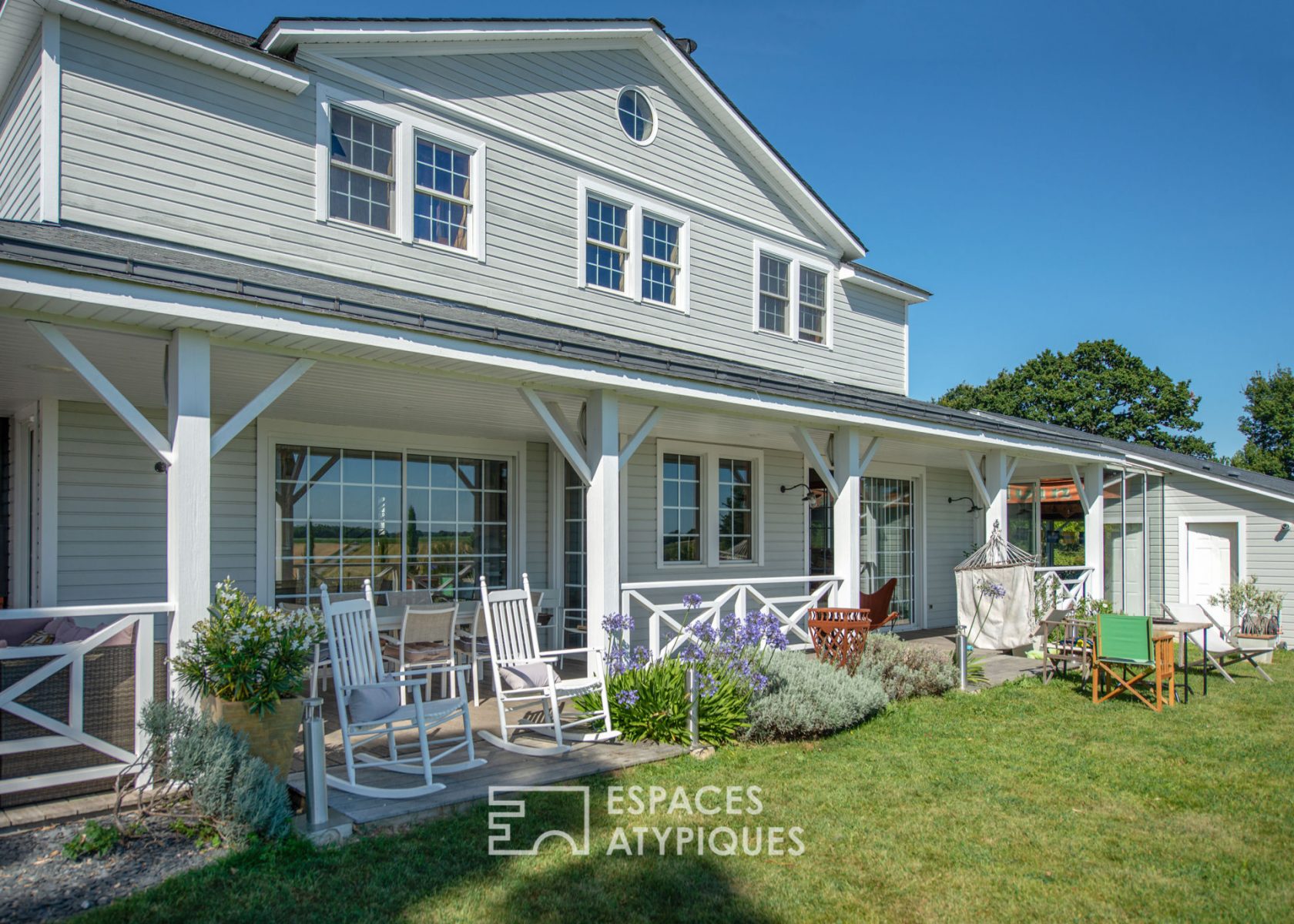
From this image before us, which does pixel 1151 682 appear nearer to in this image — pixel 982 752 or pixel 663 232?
pixel 982 752

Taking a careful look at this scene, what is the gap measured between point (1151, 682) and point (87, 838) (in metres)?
9.58

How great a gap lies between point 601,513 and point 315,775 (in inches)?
121

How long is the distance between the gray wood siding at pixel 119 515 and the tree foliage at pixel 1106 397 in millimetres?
32985

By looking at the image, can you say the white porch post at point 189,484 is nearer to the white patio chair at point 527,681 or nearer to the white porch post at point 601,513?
the white patio chair at point 527,681

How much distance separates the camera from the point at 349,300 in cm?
527

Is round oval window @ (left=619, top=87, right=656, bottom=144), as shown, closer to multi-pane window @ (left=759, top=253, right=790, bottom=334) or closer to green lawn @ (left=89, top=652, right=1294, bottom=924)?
multi-pane window @ (left=759, top=253, right=790, bottom=334)

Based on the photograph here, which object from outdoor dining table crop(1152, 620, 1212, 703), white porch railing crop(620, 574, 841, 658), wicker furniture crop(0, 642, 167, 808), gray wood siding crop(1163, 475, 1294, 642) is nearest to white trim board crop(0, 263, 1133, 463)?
white porch railing crop(620, 574, 841, 658)


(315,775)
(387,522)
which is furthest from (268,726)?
(387,522)

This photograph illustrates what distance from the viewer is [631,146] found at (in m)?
10.2

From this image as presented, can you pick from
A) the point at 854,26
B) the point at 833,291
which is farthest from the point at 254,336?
the point at 854,26

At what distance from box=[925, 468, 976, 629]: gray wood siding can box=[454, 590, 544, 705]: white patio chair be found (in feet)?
24.4

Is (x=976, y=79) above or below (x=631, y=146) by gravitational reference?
above

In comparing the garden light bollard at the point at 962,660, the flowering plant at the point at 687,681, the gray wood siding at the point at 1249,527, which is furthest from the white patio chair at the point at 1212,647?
the flowering plant at the point at 687,681

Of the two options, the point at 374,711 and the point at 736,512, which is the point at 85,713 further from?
the point at 736,512
